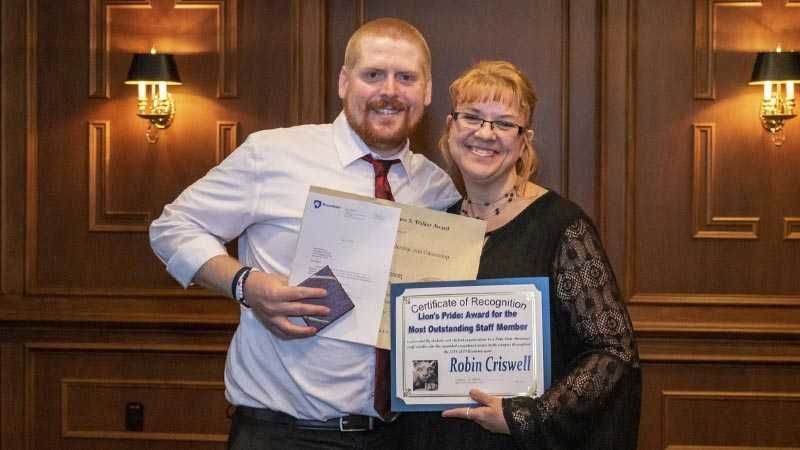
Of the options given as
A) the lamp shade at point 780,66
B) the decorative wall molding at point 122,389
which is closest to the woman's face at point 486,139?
the lamp shade at point 780,66

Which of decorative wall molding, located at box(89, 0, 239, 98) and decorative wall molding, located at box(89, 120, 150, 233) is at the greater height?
decorative wall molding, located at box(89, 0, 239, 98)

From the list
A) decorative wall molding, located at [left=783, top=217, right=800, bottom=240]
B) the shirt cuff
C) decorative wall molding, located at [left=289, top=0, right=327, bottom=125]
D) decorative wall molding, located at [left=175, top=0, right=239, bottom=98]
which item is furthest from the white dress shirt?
decorative wall molding, located at [left=783, top=217, right=800, bottom=240]

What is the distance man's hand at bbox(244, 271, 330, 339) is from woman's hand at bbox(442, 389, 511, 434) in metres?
0.37

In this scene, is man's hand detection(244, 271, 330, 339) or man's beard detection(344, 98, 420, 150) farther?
man's beard detection(344, 98, 420, 150)

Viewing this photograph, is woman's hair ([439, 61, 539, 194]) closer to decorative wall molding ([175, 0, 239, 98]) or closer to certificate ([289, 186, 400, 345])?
certificate ([289, 186, 400, 345])

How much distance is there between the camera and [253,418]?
230cm

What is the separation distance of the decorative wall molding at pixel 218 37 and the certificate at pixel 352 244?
2.07m

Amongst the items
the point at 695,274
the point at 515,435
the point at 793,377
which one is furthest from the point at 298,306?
the point at 793,377

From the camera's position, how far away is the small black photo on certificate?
6.51 feet

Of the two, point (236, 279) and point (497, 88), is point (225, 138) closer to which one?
point (236, 279)

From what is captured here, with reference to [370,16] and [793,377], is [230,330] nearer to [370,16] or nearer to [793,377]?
[370,16]

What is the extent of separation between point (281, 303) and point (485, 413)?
51 centimetres

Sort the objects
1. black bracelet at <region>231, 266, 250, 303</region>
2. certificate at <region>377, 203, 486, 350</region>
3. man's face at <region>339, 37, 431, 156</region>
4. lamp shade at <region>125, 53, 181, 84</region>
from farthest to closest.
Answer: lamp shade at <region>125, 53, 181, 84</region> → man's face at <region>339, 37, 431, 156</region> → black bracelet at <region>231, 266, 250, 303</region> → certificate at <region>377, 203, 486, 350</region>

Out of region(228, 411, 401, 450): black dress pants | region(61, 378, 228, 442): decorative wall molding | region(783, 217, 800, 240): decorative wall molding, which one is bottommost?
region(61, 378, 228, 442): decorative wall molding
